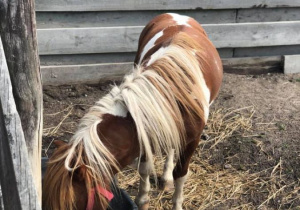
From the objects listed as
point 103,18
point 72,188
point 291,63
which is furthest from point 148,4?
point 72,188

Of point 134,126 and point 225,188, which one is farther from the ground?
point 134,126

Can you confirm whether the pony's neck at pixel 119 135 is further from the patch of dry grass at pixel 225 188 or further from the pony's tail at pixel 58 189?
the patch of dry grass at pixel 225 188

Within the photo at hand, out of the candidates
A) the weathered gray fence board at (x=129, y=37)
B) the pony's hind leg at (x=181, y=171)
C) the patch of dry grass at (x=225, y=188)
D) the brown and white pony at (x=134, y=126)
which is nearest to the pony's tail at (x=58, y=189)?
the brown and white pony at (x=134, y=126)

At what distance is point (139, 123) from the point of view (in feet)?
6.44

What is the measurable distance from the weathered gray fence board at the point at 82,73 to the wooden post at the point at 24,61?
2.69 meters

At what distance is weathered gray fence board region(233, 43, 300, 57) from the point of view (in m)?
4.79

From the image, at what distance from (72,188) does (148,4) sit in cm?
286

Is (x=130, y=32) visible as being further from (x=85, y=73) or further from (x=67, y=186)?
(x=67, y=186)

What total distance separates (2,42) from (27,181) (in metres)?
0.48

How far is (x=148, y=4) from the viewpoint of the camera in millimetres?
4238

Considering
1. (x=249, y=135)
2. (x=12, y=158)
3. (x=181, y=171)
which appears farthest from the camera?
(x=249, y=135)

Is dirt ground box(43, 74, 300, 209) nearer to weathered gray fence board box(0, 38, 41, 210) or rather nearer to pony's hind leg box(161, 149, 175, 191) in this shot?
pony's hind leg box(161, 149, 175, 191)

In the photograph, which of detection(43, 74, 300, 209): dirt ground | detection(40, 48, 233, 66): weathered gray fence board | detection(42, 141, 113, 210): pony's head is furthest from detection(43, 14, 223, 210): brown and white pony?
detection(40, 48, 233, 66): weathered gray fence board

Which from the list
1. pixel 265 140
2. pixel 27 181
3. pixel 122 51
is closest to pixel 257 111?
pixel 265 140
